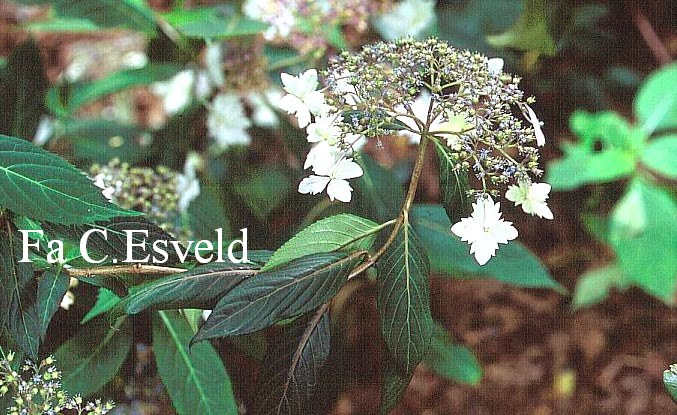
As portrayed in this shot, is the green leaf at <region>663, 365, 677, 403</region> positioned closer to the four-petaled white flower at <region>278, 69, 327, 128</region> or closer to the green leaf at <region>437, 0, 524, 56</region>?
the four-petaled white flower at <region>278, 69, 327, 128</region>

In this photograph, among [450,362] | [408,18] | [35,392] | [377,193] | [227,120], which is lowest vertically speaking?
[450,362]

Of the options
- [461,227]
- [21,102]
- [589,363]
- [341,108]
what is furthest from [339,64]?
[589,363]

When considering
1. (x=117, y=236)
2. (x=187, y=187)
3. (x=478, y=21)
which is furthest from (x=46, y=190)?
(x=478, y=21)

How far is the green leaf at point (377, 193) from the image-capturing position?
684 millimetres

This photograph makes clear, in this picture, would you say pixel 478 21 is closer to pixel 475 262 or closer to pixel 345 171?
pixel 475 262

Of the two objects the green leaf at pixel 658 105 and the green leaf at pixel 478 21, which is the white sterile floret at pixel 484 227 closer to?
the green leaf at pixel 478 21

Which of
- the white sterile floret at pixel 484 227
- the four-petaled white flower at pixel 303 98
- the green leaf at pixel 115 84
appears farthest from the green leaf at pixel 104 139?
the white sterile floret at pixel 484 227

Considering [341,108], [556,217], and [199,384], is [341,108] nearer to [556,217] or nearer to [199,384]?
[199,384]

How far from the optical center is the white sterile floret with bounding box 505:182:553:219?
20.8 inches

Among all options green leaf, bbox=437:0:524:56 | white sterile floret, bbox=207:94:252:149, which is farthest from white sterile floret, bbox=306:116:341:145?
green leaf, bbox=437:0:524:56

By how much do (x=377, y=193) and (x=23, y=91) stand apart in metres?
0.42

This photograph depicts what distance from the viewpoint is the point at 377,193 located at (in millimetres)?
737

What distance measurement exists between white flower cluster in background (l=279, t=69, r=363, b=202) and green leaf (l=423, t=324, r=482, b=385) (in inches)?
14.9

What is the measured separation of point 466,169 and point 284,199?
40cm
